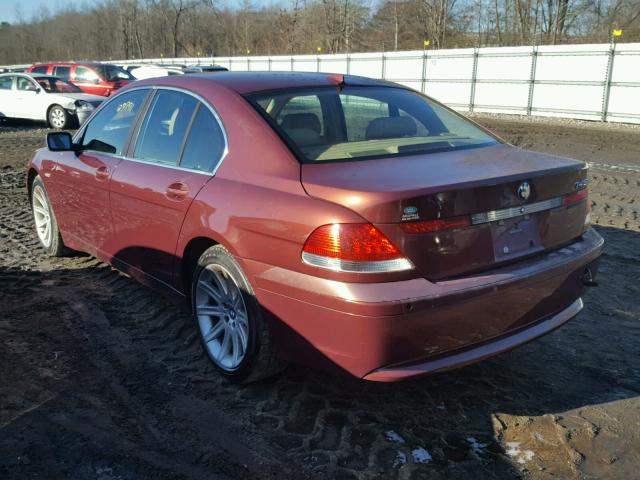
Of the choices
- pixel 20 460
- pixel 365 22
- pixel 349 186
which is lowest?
pixel 20 460

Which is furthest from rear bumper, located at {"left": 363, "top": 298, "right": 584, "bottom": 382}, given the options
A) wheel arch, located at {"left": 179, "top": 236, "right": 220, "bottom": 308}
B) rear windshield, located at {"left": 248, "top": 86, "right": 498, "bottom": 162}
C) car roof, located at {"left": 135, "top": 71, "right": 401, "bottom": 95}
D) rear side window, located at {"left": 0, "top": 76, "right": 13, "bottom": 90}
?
rear side window, located at {"left": 0, "top": 76, "right": 13, "bottom": 90}

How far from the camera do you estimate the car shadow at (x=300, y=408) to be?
8.77 feet

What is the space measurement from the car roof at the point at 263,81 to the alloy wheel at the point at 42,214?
1985mm

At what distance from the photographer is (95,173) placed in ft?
14.4

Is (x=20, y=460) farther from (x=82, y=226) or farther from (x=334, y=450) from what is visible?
(x=82, y=226)

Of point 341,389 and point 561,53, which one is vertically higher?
point 561,53

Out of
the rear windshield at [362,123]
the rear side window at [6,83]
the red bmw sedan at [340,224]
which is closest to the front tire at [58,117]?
the rear side window at [6,83]

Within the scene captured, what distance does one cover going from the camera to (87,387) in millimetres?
3279

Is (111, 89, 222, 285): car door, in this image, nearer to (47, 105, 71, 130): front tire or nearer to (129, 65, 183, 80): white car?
(47, 105, 71, 130): front tire

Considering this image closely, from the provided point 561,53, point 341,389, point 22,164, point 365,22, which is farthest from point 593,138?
point 365,22

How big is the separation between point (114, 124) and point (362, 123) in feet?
6.40

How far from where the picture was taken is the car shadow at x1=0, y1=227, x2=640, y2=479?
2674 millimetres

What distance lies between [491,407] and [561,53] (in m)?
19.5

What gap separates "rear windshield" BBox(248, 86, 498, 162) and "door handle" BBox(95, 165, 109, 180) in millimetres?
1417
